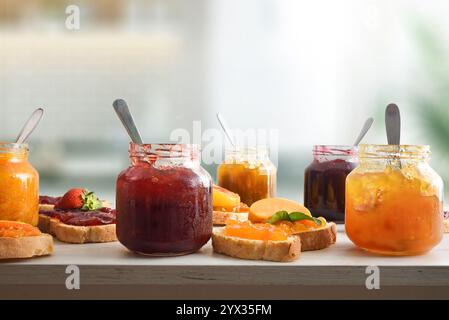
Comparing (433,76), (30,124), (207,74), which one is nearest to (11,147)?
(30,124)

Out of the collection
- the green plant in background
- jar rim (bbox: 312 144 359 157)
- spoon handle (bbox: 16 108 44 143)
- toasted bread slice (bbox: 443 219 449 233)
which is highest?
the green plant in background

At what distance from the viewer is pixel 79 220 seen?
145 centimetres

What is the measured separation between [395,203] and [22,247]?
30.6 inches

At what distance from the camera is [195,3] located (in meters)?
3.92

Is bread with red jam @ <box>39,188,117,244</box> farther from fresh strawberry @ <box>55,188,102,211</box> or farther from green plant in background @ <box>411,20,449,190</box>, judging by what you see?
green plant in background @ <box>411,20,449,190</box>

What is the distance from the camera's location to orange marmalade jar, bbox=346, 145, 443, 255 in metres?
1.27

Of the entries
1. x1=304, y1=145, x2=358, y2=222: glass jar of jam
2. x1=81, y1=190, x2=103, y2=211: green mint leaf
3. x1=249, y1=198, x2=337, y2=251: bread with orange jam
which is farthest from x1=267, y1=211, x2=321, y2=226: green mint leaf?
x1=81, y1=190, x2=103, y2=211: green mint leaf

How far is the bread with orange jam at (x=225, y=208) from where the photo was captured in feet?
5.38

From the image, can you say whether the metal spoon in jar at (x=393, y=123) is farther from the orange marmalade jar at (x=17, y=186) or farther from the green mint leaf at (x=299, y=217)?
the orange marmalade jar at (x=17, y=186)

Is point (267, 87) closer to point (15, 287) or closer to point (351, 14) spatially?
point (351, 14)

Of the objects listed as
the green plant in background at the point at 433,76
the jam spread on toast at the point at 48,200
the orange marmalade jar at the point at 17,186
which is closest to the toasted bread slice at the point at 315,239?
the orange marmalade jar at the point at 17,186

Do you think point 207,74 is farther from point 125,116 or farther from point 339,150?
point 125,116

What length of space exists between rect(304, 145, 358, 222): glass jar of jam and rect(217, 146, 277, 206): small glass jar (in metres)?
0.12
